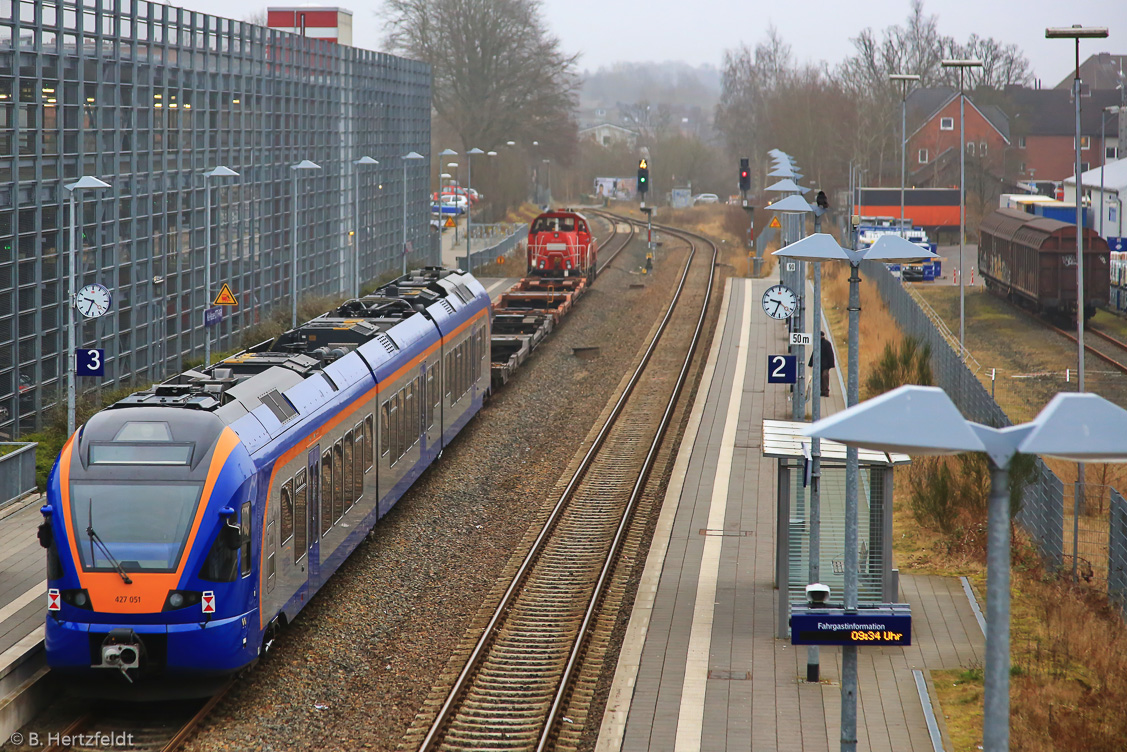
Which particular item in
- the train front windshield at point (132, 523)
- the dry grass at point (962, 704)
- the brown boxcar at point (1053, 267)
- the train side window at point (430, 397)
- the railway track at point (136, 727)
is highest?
the brown boxcar at point (1053, 267)

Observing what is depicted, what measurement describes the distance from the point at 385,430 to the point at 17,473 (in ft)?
17.6

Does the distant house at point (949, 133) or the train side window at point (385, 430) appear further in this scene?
the distant house at point (949, 133)

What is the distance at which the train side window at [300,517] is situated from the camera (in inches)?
481

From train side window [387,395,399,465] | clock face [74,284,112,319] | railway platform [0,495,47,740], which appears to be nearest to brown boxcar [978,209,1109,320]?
train side window [387,395,399,465]

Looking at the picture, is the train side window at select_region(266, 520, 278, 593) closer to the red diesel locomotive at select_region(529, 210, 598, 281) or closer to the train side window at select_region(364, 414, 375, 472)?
the train side window at select_region(364, 414, 375, 472)

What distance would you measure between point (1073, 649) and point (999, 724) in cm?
729

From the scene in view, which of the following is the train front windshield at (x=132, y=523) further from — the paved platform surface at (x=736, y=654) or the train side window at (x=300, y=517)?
the paved platform surface at (x=736, y=654)

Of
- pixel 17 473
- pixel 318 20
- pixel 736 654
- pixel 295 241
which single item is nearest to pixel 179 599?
pixel 736 654

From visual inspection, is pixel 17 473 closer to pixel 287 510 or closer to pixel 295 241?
pixel 287 510

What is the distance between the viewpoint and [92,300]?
18578 mm

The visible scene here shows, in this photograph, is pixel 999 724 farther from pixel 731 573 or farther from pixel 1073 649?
→ pixel 731 573

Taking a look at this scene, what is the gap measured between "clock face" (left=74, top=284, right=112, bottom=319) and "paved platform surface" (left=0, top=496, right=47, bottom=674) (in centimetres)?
305

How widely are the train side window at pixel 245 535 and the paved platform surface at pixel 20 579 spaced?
2215mm

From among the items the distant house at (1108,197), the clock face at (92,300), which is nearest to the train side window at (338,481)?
the clock face at (92,300)
